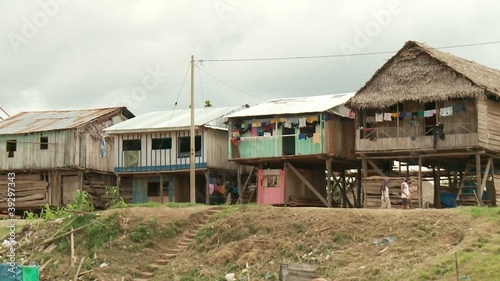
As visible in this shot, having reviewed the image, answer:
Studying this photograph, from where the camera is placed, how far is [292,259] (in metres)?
23.4

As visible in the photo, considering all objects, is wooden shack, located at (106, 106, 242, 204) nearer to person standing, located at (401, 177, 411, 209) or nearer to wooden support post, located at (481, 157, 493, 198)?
person standing, located at (401, 177, 411, 209)

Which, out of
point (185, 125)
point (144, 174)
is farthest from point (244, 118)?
point (144, 174)

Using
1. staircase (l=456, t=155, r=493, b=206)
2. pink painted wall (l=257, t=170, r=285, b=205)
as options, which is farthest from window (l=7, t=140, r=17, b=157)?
staircase (l=456, t=155, r=493, b=206)

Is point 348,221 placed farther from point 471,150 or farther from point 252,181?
point 252,181

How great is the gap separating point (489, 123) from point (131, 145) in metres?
17.3

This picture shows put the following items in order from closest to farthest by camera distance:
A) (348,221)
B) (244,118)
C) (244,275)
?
(244,275) < (348,221) < (244,118)

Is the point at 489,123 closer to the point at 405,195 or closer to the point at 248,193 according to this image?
the point at 405,195

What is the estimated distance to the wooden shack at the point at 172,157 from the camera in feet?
128

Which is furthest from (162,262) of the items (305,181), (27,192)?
(27,192)

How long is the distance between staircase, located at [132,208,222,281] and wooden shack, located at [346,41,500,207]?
723 centimetres

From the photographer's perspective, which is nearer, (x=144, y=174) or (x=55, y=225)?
(x=55, y=225)

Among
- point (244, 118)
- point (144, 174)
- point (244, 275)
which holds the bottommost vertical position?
point (244, 275)

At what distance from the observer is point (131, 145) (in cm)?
4066

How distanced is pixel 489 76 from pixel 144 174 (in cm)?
1687
